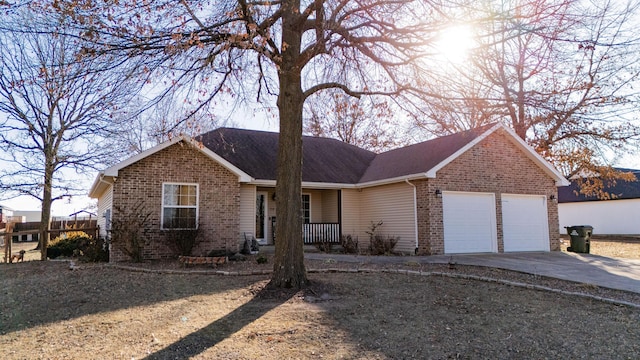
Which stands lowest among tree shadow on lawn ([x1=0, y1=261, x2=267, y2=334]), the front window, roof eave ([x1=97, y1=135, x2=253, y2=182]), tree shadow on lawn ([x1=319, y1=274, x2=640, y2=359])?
tree shadow on lawn ([x1=319, y1=274, x2=640, y2=359])

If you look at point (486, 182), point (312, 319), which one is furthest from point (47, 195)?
point (486, 182)

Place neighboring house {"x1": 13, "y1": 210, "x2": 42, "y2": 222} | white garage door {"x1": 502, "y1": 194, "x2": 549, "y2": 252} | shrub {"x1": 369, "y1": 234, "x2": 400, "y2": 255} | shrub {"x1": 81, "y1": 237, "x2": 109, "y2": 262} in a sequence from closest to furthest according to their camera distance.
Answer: shrub {"x1": 81, "y1": 237, "x2": 109, "y2": 262}, shrub {"x1": 369, "y1": 234, "x2": 400, "y2": 255}, white garage door {"x1": 502, "y1": 194, "x2": 549, "y2": 252}, neighboring house {"x1": 13, "y1": 210, "x2": 42, "y2": 222}

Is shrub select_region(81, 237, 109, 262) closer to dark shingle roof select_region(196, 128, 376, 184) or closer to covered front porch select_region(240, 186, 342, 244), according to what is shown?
covered front porch select_region(240, 186, 342, 244)

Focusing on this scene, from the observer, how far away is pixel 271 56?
Answer: 319 inches

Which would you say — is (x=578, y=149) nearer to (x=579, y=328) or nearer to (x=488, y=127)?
Result: (x=488, y=127)

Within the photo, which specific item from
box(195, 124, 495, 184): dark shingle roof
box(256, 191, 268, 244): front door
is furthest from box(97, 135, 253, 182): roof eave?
box(256, 191, 268, 244): front door

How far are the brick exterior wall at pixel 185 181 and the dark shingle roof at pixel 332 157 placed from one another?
4.26 ft

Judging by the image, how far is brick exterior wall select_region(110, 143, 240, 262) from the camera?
39.6 feet

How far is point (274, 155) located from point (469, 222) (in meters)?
7.69

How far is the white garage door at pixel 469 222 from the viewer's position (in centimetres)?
1397

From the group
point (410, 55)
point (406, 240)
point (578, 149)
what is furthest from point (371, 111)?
point (578, 149)

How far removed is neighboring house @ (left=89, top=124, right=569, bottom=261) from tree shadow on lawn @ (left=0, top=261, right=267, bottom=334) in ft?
8.35

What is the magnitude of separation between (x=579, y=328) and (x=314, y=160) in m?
12.8

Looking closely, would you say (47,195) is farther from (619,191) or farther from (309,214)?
(619,191)
